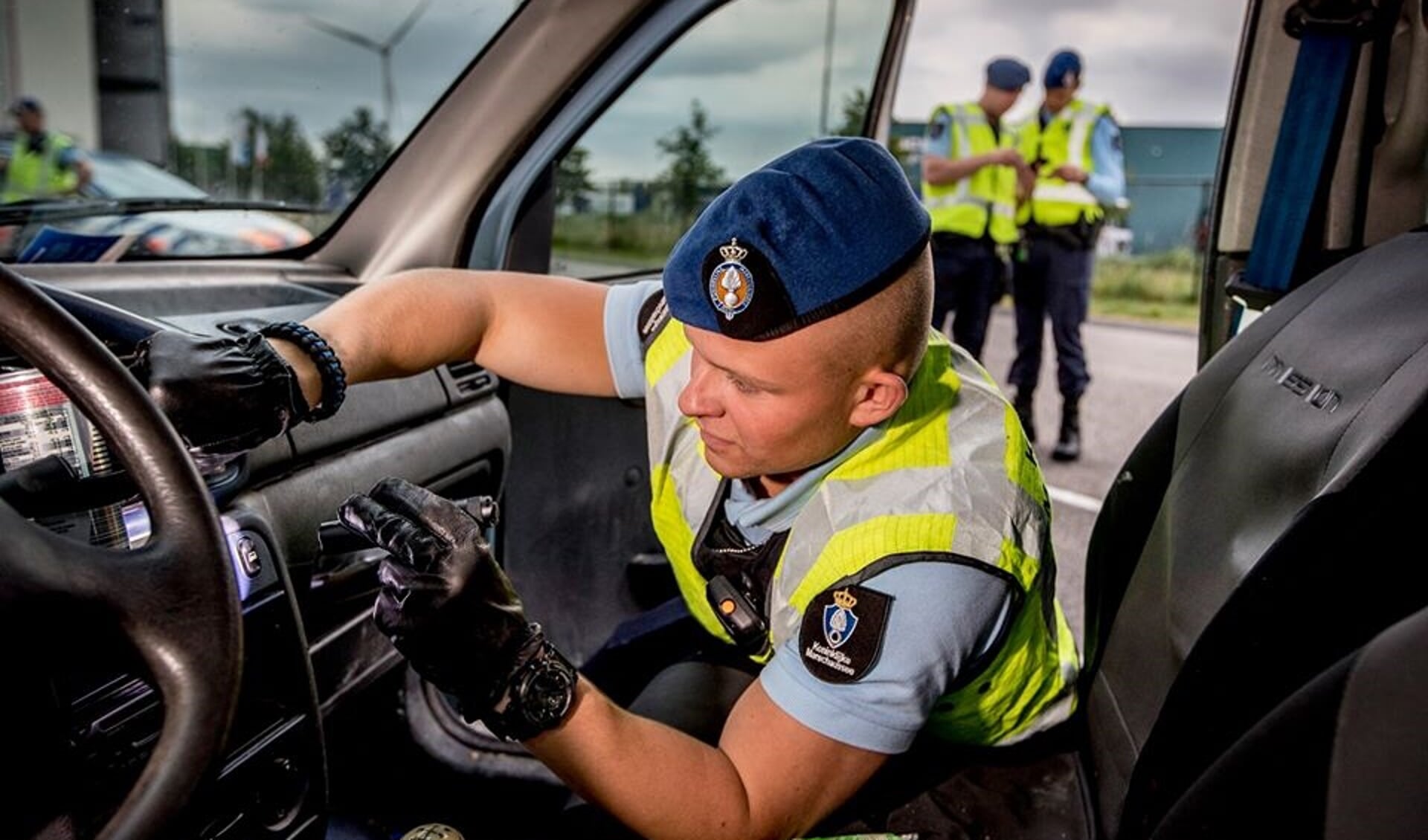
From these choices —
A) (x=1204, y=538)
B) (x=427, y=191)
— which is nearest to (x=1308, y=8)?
(x=1204, y=538)

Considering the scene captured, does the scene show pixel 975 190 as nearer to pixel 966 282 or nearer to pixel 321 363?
pixel 966 282

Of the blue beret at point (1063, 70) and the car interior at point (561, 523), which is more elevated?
the blue beret at point (1063, 70)

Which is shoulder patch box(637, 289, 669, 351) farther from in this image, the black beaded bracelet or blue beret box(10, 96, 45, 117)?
blue beret box(10, 96, 45, 117)

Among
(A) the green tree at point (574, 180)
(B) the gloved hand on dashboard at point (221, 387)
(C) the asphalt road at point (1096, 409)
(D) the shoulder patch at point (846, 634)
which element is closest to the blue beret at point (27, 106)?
(A) the green tree at point (574, 180)

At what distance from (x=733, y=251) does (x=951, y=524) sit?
361 millimetres

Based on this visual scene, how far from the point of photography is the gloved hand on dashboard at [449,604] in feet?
3.32

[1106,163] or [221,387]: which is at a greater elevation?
[1106,163]

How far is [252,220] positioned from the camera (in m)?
1.89

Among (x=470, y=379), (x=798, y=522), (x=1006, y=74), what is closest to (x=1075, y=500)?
(x=1006, y=74)

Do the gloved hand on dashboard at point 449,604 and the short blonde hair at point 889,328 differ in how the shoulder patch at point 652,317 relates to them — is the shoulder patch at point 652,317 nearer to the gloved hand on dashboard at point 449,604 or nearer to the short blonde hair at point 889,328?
the short blonde hair at point 889,328

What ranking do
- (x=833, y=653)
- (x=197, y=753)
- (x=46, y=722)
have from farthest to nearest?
1. (x=833, y=653)
2. (x=46, y=722)
3. (x=197, y=753)

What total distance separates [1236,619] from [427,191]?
1457 millimetres

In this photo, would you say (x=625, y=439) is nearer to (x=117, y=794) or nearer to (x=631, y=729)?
(x=631, y=729)

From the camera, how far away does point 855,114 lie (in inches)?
129
